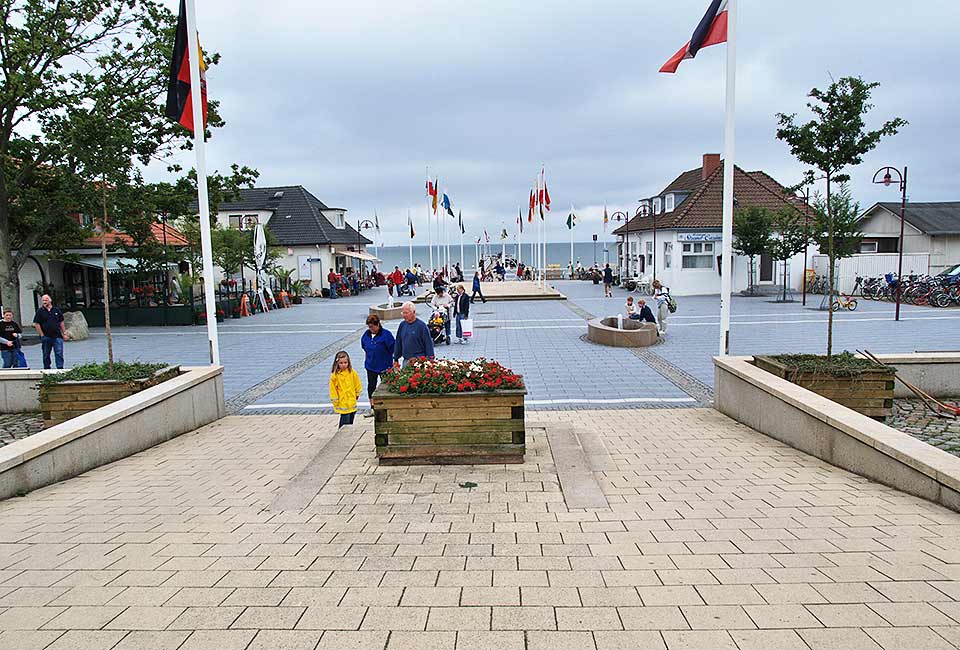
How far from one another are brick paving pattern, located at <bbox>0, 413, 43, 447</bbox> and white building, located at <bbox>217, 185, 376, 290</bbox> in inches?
1251

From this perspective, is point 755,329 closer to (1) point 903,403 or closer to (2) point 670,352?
(2) point 670,352

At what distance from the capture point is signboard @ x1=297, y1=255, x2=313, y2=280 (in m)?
44.8

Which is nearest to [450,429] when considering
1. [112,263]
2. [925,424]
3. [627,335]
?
[925,424]

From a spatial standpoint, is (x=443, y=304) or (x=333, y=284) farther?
(x=333, y=284)

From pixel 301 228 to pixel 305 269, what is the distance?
4.26m

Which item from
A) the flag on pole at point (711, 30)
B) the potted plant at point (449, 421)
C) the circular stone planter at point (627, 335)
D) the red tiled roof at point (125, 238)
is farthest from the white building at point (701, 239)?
the potted plant at point (449, 421)

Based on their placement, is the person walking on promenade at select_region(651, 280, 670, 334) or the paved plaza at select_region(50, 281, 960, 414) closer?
the paved plaza at select_region(50, 281, 960, 414)

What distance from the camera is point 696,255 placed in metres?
36.2

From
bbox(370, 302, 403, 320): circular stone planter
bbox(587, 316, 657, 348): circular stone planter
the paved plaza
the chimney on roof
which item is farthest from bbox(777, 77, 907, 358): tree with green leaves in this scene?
the chimney on roof

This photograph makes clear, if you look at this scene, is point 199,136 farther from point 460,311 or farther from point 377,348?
point 460,311

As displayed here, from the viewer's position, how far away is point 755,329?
2031 cm

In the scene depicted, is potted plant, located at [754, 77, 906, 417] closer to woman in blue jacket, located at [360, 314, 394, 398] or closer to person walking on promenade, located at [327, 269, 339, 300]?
woman in blue jacket, located at [360, 314, 394, 398]

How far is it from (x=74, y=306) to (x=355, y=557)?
2793 cm

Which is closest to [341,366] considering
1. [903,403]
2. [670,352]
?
[903,403]
